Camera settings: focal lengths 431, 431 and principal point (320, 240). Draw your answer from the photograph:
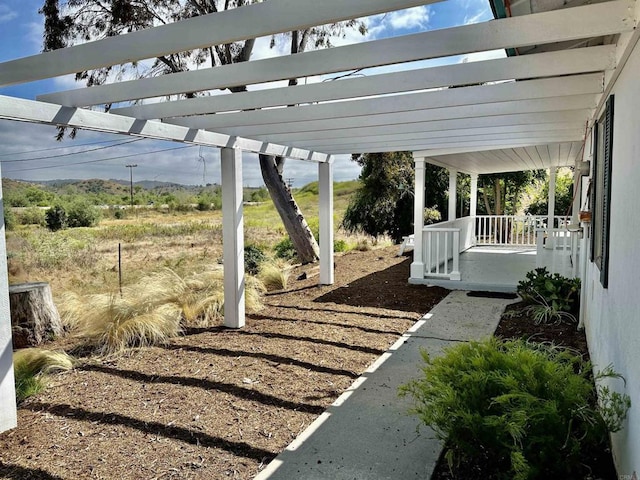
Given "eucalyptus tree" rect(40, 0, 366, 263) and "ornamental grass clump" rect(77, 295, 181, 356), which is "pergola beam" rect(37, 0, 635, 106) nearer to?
"ornamental grass clump" rect(77, 295, 181, 356)

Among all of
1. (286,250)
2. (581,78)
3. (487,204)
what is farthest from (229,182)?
(487,204)

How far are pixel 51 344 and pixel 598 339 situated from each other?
5453mm

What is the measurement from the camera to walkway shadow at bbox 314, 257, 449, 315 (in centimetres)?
660

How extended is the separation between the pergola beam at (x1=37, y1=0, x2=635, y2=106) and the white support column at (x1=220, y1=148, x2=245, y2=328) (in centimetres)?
198

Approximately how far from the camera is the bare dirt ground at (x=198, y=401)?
2.64 meters

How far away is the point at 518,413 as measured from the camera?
6.35 ft

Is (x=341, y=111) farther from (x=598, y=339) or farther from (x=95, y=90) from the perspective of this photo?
(x=598, y=339)

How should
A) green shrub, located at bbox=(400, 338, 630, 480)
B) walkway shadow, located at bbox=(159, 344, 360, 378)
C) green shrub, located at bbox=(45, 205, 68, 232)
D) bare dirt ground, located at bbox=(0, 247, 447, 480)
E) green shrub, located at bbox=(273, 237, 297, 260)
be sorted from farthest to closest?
1. green shrub, located at bbox=(273, 237, 297, 260)
2. green shrub, located at bbox=(45, 205, 68, 232)
3. walkway shadow, located at bbox=(159, 344, 360, 378)
4. bare dirt ground, located at bbox=(0, 247, 447, 480)
5. green shrub, located at bbox=(400, 338, 630, 480)

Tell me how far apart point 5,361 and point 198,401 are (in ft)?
4.53

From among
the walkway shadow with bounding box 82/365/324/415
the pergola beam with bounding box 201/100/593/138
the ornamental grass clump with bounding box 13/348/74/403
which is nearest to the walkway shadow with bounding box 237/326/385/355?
the walkway shadow with bounding box 82/365/324/415

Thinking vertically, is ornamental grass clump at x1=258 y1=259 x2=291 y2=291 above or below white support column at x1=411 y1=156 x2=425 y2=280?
below

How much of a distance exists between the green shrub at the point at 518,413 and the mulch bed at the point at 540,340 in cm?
8

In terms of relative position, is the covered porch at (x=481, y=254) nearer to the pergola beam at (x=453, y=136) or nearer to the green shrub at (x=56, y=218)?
the pergola beam at (x=453, y=136)

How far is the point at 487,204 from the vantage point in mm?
18234
